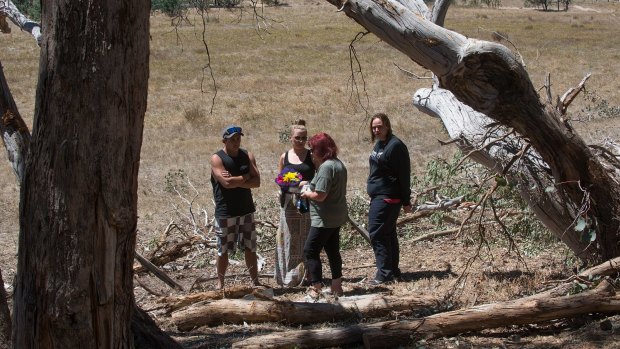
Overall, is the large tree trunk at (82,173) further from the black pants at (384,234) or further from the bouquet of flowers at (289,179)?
the black pants at (384,234)

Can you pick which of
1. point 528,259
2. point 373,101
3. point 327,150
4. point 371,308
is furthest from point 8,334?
point 373,101

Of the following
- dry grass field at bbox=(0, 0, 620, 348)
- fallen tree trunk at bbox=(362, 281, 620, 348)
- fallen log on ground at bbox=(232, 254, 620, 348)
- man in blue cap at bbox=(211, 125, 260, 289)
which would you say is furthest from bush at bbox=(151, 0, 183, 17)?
fallen tree trunk at bbox=(362, 281, 620, 348)

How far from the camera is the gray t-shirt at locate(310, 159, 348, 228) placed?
668 centimetres

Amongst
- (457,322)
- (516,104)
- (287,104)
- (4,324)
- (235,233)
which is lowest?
(457,322)

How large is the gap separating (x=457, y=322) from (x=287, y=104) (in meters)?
18.4

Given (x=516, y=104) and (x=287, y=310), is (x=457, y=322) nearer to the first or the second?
(x=287, y=310)

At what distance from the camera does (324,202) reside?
267 inches

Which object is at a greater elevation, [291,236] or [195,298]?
[291,236]

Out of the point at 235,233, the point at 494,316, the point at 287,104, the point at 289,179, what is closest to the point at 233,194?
the point at 235,233

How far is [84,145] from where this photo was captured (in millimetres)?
3205

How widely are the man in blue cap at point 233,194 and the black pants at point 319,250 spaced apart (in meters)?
0.69

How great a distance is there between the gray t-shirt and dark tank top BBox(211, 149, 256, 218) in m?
0.74

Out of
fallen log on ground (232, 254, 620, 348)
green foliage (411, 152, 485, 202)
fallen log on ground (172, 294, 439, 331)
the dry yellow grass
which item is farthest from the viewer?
the dry yellow grass

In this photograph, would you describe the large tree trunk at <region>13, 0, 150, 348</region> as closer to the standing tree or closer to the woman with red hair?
the standing tree
